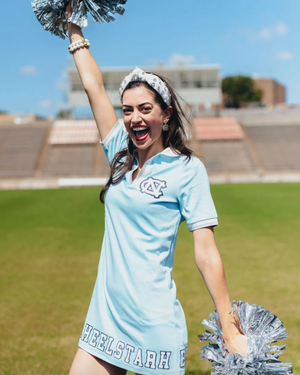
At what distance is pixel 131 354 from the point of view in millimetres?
1980

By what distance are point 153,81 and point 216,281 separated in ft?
2.91

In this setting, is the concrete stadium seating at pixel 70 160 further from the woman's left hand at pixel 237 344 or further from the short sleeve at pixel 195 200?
the woman's left hand at pixel 237 344

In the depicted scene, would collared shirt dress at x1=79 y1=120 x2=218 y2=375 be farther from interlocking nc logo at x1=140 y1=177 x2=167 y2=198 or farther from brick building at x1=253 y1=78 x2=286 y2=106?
brick building at x1=253 y1=78 x2=286 y2=106

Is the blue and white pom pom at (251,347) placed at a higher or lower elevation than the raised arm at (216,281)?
lower

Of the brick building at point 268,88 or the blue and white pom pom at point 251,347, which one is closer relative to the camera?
the blue and white pom pom at point 251,347

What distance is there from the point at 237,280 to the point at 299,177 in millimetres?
23220

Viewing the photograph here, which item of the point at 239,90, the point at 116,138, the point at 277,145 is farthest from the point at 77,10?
the point at 239,90

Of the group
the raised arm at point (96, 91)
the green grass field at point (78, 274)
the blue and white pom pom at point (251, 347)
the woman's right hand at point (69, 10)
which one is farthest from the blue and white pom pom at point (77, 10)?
the green grass field at point (78, 274)

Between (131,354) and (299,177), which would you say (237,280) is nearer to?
(131,354)

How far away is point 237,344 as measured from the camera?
187 cm

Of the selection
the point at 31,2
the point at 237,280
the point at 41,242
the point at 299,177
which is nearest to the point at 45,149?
the point at 299,177

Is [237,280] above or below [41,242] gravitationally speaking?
above

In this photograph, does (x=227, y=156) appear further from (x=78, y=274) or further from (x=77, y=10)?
(x=77, y=10)

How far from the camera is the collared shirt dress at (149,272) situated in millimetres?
1960
